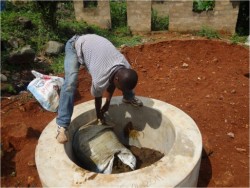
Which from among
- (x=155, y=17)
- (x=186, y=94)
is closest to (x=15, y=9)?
(x=155, y=17)

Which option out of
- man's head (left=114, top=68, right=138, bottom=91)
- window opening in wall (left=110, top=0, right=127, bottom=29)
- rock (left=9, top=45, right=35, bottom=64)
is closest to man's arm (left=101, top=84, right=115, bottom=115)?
Answer: man's head (left=114, top=68, right=138, bottom=91)

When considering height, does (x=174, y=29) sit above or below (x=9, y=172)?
above

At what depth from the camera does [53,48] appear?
573 centimetres

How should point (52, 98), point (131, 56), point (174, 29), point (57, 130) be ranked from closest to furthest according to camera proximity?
point (57, 130)
point (52, 98)
point (131, 56)
point (174, 29)

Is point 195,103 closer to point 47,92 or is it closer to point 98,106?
point 98,106

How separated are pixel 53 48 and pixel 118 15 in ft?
8.27

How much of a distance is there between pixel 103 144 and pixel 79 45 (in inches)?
38.8

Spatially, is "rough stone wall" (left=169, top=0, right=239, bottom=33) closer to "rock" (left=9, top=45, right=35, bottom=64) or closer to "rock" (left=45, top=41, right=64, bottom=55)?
"rock" (left=45, top=41, right=64, bottom=55)

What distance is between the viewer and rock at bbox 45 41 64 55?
18.7ft

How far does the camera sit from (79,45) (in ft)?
9.30

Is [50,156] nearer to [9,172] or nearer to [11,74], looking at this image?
[9,172]

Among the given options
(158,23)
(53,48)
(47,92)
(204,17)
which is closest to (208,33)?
(204,17)

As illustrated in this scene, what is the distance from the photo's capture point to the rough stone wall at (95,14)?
704 centimetres

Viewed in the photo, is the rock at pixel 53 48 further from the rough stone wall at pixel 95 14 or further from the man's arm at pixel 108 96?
the man's arm at pixel 108 96
